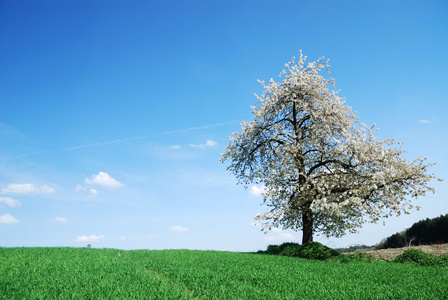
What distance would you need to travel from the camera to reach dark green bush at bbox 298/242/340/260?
19000 millimetres

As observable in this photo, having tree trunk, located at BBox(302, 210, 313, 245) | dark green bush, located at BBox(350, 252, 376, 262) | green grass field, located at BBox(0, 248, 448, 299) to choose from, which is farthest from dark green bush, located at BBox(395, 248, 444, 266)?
tree trunk, located at BBox(302, 210, 313, 245)

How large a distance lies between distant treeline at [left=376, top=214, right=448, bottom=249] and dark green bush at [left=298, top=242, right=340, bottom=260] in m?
26.1

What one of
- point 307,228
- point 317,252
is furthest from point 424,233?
point 317,252

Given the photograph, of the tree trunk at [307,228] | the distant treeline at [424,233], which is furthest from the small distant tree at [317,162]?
the distant treeline at [424,233]

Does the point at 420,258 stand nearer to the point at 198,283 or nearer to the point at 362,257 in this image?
the point at 362,257

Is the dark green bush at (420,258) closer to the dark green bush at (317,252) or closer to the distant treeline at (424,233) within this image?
the dark green bush at (317,252)

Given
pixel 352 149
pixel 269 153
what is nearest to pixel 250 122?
pixel 269 153

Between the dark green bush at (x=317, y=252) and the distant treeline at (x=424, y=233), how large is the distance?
2612cm

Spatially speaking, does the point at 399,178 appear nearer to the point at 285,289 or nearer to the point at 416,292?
the point at 416,292

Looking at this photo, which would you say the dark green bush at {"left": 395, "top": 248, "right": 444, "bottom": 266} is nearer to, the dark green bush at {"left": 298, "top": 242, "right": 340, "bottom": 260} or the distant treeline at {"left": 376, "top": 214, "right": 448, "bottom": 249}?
the dark green bush at {"left": 298, "top": 242, "right": 340, "bottom": 260}

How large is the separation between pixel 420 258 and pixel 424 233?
31857 millimetres

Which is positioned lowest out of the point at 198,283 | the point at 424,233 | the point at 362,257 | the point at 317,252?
the point at 198,283

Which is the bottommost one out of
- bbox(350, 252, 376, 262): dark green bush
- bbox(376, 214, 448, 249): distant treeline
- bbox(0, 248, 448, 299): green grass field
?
bbox(0, 248, 448, 299): green grass field

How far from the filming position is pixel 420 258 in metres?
18.2
